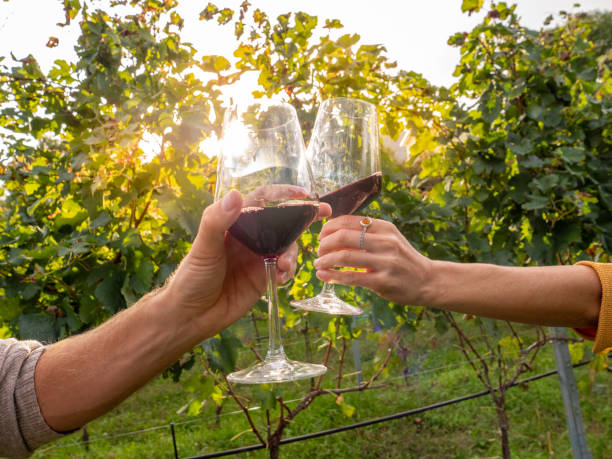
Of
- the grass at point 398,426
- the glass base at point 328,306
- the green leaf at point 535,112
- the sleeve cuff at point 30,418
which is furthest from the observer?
the grass at point 398,426

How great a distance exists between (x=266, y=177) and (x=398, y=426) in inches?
209

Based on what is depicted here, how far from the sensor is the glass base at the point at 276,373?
1.01 m

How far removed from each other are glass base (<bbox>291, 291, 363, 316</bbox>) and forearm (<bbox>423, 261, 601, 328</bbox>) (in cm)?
22

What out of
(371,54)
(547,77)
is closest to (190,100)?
(371,54)

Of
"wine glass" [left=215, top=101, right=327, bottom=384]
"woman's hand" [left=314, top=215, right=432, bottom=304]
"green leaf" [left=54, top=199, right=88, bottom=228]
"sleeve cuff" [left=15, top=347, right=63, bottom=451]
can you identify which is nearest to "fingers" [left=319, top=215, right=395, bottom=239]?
"woman's hand" [left=314, top=215, right=432, bottom=304]

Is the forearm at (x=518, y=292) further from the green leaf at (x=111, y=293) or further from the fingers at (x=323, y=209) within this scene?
the green leaf at (x=111, y=293)

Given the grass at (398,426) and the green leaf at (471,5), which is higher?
the green leaf at (471,5)

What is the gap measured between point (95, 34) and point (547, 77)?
259 cm

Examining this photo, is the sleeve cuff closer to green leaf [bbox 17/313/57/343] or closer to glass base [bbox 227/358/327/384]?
glass base [bbox 227/358/327/384]

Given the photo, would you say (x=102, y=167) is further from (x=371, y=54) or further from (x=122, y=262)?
(x=371, y=54)

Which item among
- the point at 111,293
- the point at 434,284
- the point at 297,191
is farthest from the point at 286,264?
the point at 111,293

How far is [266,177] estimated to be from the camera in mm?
1014

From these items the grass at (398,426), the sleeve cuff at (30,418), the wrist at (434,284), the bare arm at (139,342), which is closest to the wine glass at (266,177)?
the bare arm at (139,342)

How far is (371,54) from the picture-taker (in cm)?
264
